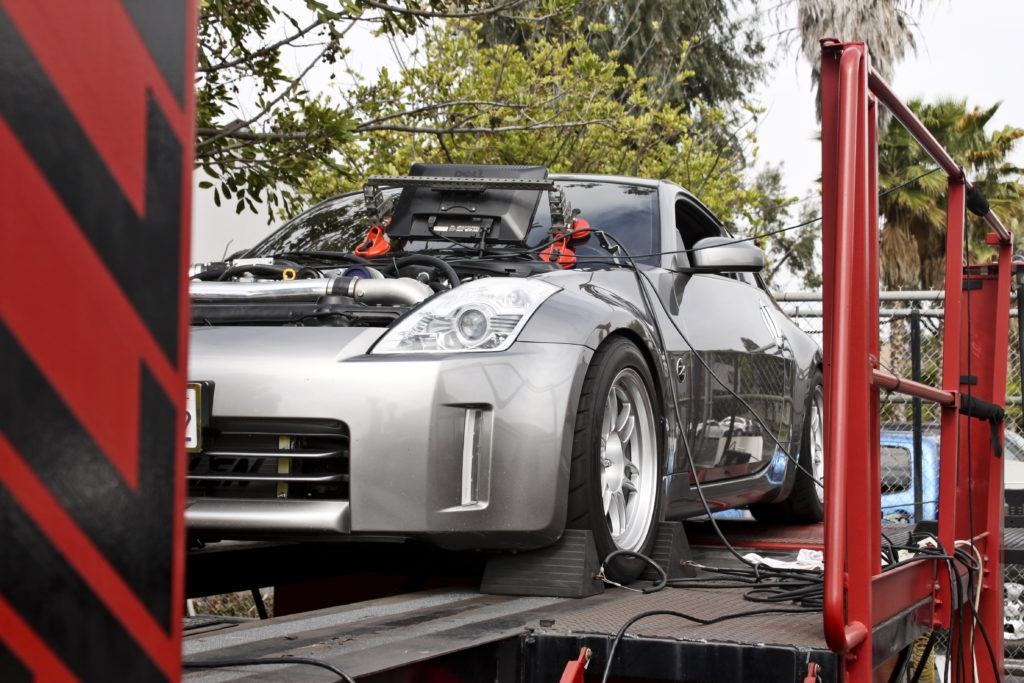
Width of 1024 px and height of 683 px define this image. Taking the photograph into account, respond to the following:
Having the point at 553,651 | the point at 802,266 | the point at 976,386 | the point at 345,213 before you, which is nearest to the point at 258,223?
the point at 345,213

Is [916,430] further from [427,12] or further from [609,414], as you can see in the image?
[427,12]

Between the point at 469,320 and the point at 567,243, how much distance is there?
Result: 1148 millimetres

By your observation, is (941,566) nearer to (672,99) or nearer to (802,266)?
(672,99)

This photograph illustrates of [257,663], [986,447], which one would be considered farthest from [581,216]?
[257,663]

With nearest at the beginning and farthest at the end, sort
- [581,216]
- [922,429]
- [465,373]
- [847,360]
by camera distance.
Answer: [847,360]
[465,373]
[581,216]
[922,429]

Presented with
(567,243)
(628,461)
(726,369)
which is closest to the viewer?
(628,461)

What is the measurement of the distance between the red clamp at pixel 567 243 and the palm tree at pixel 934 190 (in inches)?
679

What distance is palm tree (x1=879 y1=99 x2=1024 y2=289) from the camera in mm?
20344

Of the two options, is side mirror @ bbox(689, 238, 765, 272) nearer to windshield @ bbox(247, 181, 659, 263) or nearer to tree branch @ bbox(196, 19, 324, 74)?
windshield @ bbox(247, 181, 659, 263)

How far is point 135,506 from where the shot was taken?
2.22ft

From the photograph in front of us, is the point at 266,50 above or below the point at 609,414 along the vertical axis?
above

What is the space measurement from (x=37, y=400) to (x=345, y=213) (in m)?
4.05

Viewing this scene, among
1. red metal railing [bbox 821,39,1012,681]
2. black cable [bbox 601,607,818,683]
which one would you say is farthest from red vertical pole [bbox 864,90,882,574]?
black cable [bbox 601,607,818,683]

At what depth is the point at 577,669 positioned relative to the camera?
7.32ft
